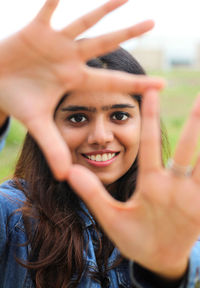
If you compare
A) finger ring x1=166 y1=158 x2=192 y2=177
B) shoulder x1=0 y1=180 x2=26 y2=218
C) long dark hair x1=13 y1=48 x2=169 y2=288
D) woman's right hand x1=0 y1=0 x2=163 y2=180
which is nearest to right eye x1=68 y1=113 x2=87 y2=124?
long dark hair x1=13 y1=48 x2=169 y2=288

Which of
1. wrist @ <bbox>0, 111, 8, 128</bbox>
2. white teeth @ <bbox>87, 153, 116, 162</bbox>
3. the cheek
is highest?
wrist @ <bbox>0, 111, 8, 128</bbox>

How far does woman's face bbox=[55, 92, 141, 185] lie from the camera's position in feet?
5.54

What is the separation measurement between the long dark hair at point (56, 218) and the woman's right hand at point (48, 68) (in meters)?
0.63

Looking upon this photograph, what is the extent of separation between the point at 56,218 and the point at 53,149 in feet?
2.36

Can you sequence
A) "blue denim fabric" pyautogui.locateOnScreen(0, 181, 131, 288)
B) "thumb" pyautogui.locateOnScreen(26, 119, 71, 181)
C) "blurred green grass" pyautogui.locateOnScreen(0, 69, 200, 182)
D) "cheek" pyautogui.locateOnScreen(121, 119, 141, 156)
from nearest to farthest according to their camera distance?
"thumb" pyautogui.locateOnScreen(26, 119, 71, 181)
"blue denim fabric" pyautogui.locateOnScreen(0, 181, 131, 288)
"cheek" pyautogui.locateOnScreen(121, 119, 141, 156)
"blurred green grass" pyautogui.locateOnScreen(0, 69, 200, 182)

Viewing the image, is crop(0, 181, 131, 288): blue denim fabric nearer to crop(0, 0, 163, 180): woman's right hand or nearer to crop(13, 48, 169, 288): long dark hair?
crop(13, 48, 169, 288): long dark hair

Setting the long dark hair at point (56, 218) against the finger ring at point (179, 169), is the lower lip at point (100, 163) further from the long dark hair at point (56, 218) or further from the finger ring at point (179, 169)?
the finger ring at point (179, 169)

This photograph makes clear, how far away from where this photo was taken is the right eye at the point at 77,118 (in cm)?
173

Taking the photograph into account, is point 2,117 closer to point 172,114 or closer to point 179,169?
point 179,169

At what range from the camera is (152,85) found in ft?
3.69

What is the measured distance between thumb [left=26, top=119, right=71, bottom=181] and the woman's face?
0.51 metres

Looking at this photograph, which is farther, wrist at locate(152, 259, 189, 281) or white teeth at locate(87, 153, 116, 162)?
white teeth at locate(87, 153, 116, 162)

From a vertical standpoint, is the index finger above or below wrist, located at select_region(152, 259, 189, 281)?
above

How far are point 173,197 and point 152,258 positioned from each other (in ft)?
0.68
